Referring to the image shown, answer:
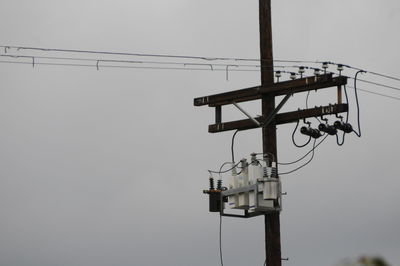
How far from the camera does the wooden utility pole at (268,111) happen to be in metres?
16.1

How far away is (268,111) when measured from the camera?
1664cm

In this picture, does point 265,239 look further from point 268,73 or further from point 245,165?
point 268,73

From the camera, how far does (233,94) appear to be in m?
17.6

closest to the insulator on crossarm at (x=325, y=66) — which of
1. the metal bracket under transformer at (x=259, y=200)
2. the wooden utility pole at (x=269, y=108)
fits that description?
the wooden utility pole at (x=269, y=108)

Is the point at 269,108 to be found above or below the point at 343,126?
above

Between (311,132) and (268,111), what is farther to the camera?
(268,111)

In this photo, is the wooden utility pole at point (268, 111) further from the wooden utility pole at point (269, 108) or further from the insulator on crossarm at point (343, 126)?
the insulator on crossarm at point (343, 126)

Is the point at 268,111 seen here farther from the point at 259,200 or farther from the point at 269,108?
the point at 259,200

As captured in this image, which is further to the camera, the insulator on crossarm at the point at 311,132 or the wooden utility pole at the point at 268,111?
the insulator on crossarm at the point at 311,132

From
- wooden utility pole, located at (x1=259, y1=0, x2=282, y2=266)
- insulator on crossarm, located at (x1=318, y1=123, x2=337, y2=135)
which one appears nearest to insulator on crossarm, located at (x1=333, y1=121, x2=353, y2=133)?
insulator on crossarm, located at (x1=318, y1=123, x2=337, y2=135)

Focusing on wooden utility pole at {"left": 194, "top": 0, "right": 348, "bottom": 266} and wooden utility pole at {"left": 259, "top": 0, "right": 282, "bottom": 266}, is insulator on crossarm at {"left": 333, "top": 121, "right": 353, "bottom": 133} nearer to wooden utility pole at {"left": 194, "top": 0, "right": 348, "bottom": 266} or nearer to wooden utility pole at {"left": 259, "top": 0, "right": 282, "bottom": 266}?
wooden utility pole at {"left": 194, "top": 0, "right": 348, "bottom": 266}

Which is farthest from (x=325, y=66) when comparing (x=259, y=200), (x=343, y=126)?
(x=259, y=200)

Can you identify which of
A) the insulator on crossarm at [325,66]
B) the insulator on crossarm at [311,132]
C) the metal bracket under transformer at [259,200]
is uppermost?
the insulator on crossarm at [325,66]

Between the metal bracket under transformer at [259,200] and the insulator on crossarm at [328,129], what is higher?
the insulator on crossarm at [328,129]
